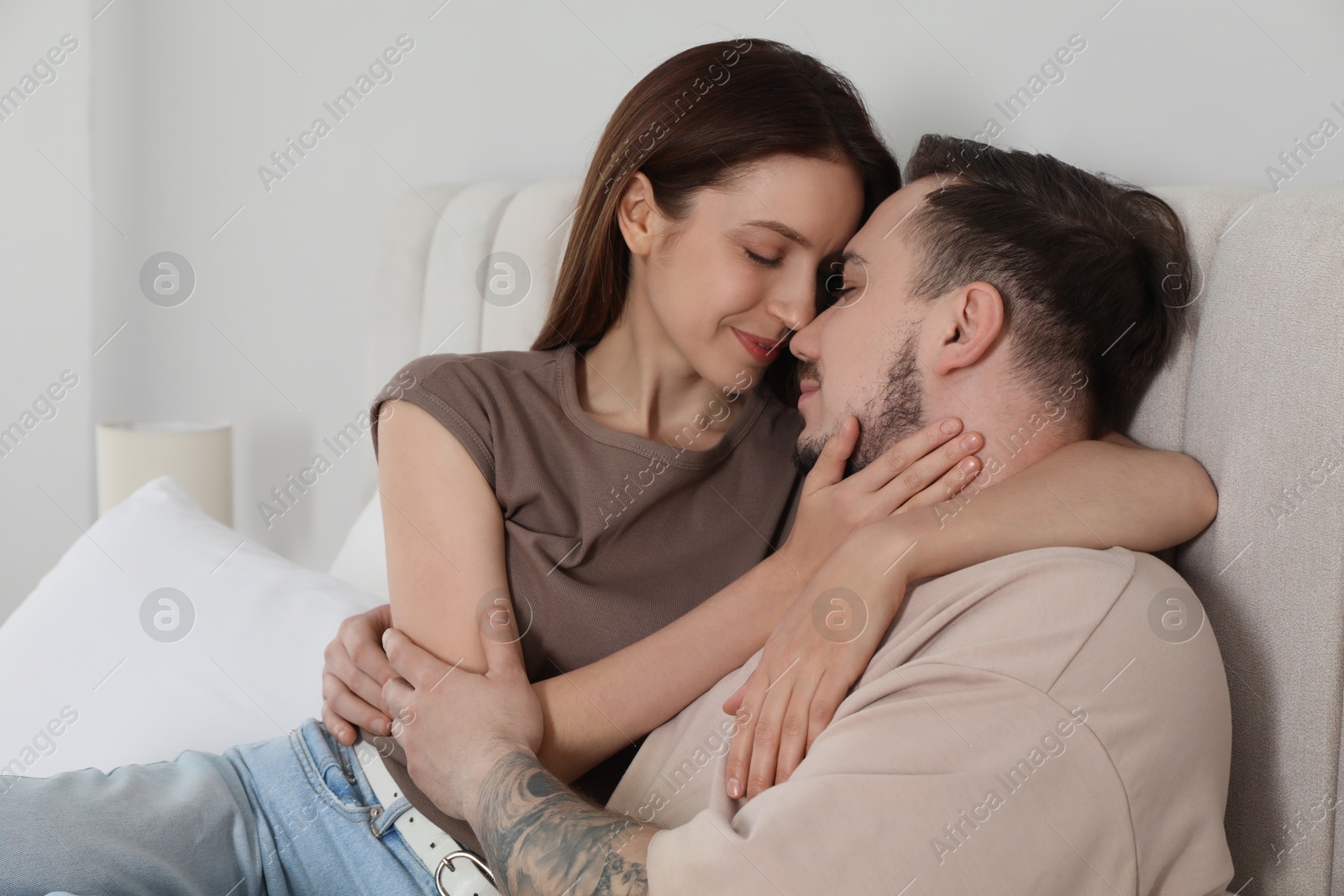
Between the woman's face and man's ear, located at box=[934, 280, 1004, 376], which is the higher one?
the woman's face

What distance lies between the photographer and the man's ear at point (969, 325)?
3.64 feet

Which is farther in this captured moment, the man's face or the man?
the man's face

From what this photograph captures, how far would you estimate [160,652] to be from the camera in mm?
1531

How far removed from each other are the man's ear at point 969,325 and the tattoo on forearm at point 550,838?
0.58 meters

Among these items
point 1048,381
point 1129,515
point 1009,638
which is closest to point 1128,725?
point 1009,638

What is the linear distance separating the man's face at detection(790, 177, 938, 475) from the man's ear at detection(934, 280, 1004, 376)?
25mm

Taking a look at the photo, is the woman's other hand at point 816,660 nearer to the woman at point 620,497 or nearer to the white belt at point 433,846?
the woman at point 620,497

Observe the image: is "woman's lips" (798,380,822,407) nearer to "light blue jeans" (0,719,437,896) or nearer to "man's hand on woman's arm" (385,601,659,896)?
"man's hand on woman's arm" (385,601,659,896)

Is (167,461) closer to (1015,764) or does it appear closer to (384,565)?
(384,565)

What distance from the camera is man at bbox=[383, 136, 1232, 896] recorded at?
2.58 ft

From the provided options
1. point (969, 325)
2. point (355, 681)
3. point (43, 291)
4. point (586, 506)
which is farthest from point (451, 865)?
point (43, 291)

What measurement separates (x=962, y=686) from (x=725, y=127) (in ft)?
2.53

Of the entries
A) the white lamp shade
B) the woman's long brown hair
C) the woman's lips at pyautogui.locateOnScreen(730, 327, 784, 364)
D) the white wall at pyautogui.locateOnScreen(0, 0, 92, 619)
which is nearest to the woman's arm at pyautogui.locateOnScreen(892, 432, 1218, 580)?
the woman's lips at pyautogui.locateOnScreen(730, 327, 784, 364)

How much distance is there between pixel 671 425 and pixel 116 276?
2.11 metres
